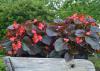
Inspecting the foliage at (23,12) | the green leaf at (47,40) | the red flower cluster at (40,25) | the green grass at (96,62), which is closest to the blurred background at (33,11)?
the foliage at (23,12)

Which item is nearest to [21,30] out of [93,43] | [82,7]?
[93,43]

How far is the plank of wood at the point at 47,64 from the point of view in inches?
125

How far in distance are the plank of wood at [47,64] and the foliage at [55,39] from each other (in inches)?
3.8

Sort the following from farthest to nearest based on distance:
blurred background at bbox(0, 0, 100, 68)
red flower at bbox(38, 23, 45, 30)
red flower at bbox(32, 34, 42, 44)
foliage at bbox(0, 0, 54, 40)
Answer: foliage at bbox(0, 0, 54, 40) < blurred background at bbox(0, 0, 100, 68) < red flower at bbox(38, 23, 45, 30) < red flower at bbox(32, 34, 42, 44)

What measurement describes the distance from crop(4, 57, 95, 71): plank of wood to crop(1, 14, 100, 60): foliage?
0.10 meters

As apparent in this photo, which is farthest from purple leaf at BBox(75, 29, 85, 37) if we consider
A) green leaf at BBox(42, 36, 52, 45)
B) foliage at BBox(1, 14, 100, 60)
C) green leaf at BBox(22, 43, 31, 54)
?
green leaf at BBox(22, 43, 31, 54)

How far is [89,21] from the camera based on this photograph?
3.63m

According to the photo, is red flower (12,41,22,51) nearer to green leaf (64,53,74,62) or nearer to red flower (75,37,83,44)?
green leaf (64,53,74,62)

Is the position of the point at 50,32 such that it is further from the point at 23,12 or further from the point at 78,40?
the point at 23,12

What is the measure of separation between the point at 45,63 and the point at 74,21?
2.07 ft

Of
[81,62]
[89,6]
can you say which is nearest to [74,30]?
[81,62]

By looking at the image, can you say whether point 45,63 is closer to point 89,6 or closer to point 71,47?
point 71,47

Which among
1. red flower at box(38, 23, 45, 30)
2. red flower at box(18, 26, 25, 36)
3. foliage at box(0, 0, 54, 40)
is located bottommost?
foliage at box(0, 0, 54, 40)

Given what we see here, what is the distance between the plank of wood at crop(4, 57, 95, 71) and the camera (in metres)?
3.17
